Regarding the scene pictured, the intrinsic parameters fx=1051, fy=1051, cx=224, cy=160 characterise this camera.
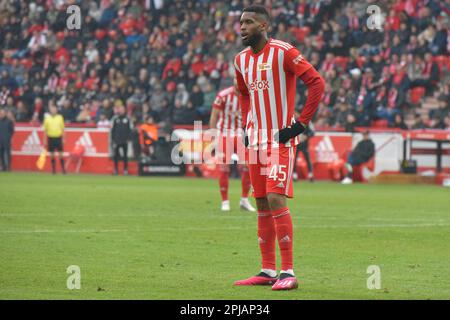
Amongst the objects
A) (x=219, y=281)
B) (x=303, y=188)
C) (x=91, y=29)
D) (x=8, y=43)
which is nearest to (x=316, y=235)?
(x=219, y=281)

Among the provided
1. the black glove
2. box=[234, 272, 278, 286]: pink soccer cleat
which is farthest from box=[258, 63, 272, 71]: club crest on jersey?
box=[234, 272, 278, 286]: pink soccer cleat

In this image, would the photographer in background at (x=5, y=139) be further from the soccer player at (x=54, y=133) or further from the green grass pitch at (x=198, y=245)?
the green grass pitch at (x=198, y=245)

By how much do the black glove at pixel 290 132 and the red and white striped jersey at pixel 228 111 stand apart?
29.2 feet

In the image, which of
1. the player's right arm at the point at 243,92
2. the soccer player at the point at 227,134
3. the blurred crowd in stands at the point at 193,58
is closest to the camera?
the player's right arm at the point at 243,92

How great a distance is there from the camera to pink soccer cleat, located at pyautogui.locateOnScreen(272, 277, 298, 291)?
887 centimetres

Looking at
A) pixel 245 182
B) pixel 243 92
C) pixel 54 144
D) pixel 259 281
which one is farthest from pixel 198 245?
pixel 54 144

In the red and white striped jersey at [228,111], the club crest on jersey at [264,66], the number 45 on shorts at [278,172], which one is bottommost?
the number 45 on shorts at [278,172]

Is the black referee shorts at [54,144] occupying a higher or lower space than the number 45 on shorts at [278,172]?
lower

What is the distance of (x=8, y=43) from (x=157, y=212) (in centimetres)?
2369

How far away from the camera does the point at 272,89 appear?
9406 millimetres

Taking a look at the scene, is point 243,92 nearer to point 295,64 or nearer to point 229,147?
point 295,64

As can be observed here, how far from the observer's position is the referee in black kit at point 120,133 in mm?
31719

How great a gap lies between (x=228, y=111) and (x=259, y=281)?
9.57m

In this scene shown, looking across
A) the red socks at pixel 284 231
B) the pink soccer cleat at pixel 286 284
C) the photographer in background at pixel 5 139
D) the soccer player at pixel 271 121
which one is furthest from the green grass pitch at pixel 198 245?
the photographer in background at pixel 5 139
